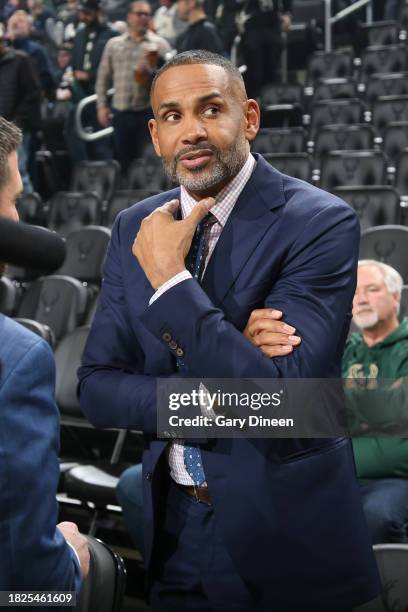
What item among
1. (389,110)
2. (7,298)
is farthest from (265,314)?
(389,110)

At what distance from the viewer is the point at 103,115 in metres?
8.91

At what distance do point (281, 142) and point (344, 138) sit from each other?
0.64 m

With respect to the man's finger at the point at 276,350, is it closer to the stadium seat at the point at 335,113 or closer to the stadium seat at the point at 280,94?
the stadium seat at the point at 335,113

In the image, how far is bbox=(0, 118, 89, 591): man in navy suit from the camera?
122 centimetres

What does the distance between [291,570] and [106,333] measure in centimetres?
59

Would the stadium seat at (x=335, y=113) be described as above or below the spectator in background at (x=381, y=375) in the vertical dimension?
above

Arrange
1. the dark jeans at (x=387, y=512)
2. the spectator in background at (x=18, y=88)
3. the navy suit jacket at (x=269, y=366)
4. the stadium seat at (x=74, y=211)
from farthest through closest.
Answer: the spectator in background at (x=18, y=88) → the stadium seat at (x=74, y=211) → the dark jeans at (x=387, y=512) → the navy suit jacket at (x=269, y=366)

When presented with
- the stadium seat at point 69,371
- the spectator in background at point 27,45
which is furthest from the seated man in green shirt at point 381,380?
the spectator in background at point 27,45

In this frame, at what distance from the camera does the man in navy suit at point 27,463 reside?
1.22m

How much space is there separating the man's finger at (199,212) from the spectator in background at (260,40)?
884 cm

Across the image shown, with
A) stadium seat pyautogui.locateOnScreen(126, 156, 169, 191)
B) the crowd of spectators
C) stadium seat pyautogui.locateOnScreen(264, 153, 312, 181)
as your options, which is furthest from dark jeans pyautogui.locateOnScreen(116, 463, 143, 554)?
stadium seat pyautogui.locateOnScreen(126, 156, 169, 191)

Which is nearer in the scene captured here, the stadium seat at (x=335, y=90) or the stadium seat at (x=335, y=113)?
the stadium seat at (x=335, y=113)

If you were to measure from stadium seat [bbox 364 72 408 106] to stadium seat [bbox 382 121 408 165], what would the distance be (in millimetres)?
1413

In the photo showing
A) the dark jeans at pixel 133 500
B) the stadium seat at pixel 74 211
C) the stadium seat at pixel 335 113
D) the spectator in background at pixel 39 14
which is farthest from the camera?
the spectator in background at pixel 39 14
